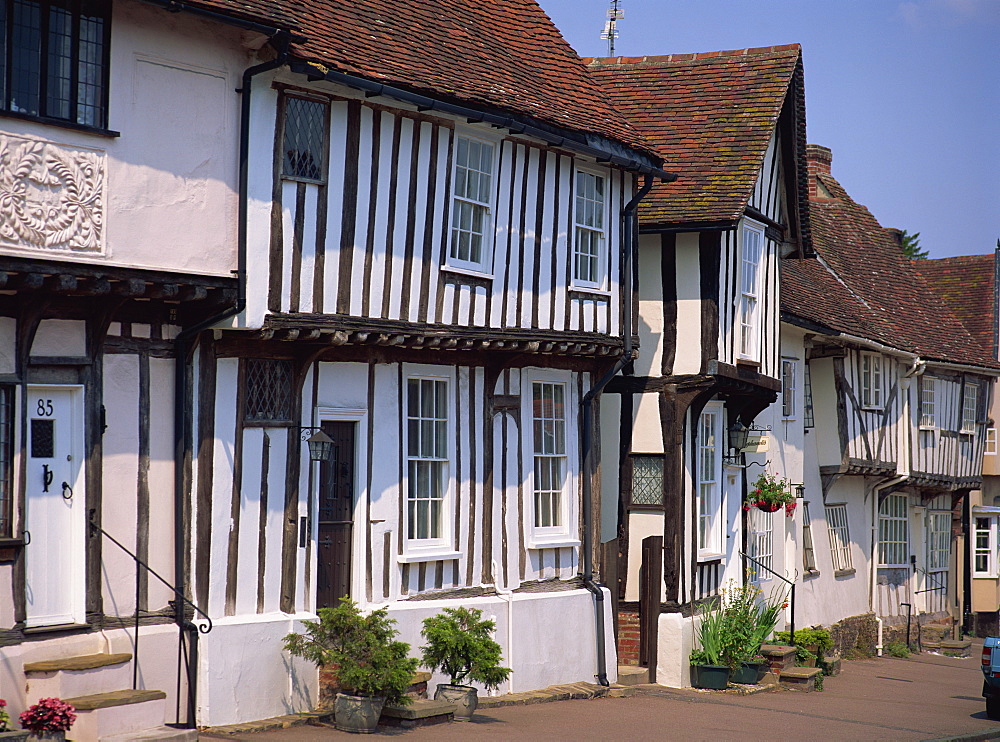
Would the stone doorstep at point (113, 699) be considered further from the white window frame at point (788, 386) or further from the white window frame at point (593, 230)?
the white window frame at point (788, 386)

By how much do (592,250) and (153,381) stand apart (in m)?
7.11

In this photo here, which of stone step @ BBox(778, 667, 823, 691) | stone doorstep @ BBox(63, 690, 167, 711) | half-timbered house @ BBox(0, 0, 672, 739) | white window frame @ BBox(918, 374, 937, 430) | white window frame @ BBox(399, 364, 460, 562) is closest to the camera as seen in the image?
stone doorstep @ BBox(63, 690, 167, 711)

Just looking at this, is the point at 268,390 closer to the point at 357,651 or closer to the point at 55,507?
the point at 55,507

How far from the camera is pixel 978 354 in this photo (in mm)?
32125

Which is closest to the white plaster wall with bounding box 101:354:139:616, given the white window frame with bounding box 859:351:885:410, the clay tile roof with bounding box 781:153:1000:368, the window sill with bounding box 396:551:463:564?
the window sill with bounding box 396:551:463:564

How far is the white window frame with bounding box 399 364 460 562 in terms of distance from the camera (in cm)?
1495

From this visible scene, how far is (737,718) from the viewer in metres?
16.6

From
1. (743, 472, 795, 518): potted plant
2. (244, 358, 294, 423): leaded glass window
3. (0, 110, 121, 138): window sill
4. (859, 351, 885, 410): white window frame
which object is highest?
(0, 110, 121, 138): window sill

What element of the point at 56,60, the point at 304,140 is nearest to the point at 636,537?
the point at 304,140

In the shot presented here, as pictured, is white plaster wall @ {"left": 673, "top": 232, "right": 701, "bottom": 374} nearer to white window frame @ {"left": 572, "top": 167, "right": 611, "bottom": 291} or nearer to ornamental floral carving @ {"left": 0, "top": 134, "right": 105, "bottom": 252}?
white window frame @ {"left": 572, "top": 167, "right": 611, "bottom": 291}

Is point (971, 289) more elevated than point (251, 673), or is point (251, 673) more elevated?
point (971, 289)

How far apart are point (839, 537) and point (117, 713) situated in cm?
1930

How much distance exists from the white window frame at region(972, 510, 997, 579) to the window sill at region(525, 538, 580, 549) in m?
21.3

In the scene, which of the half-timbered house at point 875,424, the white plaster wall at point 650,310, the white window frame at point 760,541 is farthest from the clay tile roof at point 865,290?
the white plaster wall at point 650,310
